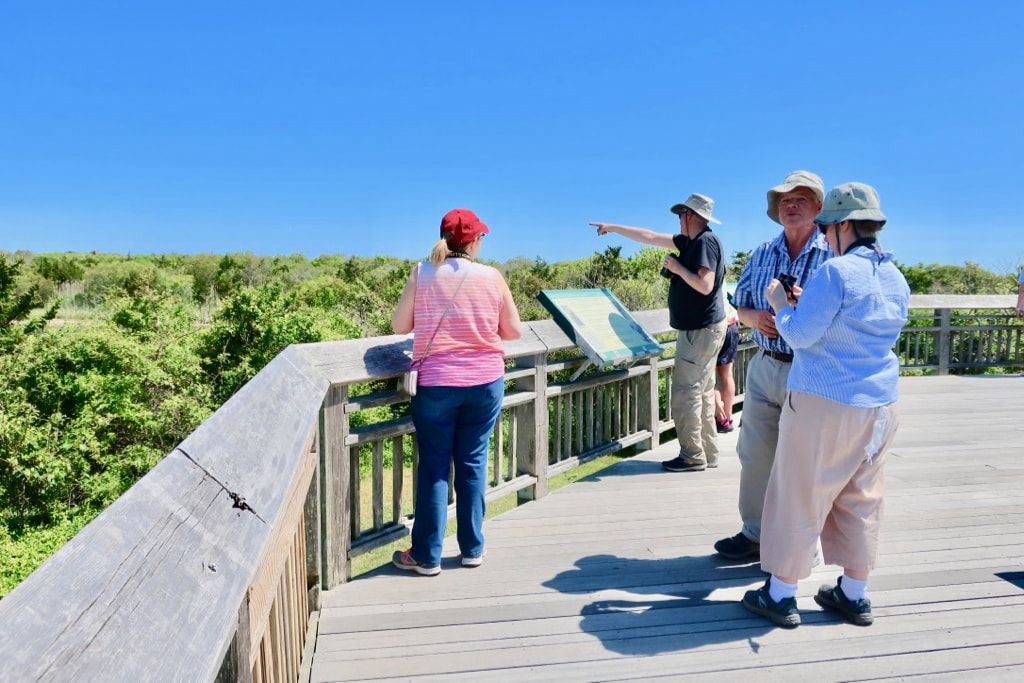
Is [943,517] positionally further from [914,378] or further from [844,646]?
[914,378]

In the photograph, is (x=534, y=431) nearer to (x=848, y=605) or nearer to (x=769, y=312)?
(x=769, y=312)

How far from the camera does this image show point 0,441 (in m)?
8.61

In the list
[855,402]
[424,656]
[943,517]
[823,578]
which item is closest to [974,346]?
[943,517]

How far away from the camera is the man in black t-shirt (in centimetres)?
493

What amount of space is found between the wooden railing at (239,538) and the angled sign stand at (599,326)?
0.18m

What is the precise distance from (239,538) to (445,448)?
2.17 metres

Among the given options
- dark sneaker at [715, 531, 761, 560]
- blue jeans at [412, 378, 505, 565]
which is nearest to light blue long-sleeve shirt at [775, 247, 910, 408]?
dark sneaker at [715, 531, 761, 560]

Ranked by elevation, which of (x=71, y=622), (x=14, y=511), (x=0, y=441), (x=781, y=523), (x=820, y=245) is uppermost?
(x=820, y=245)

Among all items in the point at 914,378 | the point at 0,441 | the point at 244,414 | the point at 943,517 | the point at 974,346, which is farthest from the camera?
the point at 974,346

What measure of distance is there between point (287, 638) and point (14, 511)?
8.02 m

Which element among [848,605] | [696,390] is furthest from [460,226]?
[696,390]

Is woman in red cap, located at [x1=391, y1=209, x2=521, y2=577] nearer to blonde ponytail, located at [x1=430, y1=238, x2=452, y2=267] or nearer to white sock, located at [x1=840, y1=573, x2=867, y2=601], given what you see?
blonde ponytail, located at [x1=430, y1=238, x2=452, y2=267]

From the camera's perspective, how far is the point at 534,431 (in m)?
4.85

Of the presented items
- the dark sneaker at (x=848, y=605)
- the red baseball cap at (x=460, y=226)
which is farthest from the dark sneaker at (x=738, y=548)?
the red baseball cap at (x=460, y=226)
